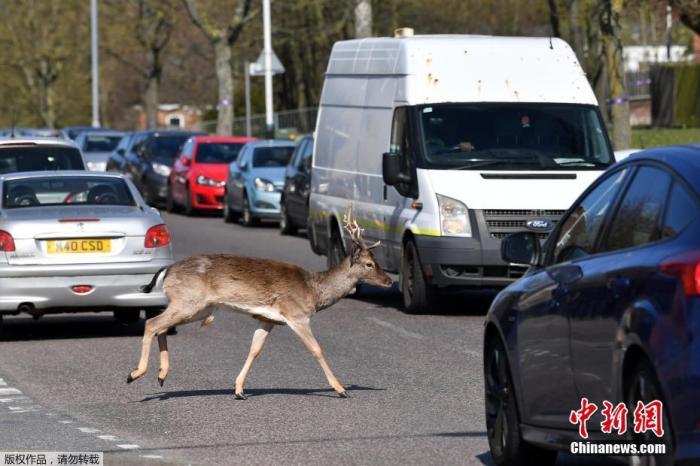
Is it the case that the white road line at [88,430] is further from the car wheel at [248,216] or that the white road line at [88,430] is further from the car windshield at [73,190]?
the car wheel at [248,216]

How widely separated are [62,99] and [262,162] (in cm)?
6866

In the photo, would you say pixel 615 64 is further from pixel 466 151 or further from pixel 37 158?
pixel 466 151

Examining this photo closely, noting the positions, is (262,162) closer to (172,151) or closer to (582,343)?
(172,151)

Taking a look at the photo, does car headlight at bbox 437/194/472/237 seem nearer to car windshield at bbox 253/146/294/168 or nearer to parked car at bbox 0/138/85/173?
parked car at bbox 0/138/85/173

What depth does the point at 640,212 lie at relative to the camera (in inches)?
265

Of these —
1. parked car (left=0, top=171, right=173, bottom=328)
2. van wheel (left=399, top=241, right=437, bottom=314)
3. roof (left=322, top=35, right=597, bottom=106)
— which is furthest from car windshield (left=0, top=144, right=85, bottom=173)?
van wheel (left=399, top=241, right=437, bottom=314)

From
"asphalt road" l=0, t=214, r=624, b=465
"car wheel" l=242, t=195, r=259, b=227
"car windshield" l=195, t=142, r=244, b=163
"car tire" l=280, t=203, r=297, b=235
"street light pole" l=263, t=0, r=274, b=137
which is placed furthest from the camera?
"street light pole" l=263, t=0, r=274, b=137

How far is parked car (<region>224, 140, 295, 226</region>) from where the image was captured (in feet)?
105

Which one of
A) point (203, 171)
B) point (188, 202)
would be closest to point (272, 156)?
point (203, 171)

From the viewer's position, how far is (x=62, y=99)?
9925cm

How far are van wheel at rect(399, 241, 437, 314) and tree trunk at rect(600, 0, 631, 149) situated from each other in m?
12.1

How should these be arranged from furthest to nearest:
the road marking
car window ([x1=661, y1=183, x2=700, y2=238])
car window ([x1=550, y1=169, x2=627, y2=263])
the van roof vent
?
the van roof vent, the road marking, car window ([x1=550, y1=169, x2=627, y2=263]), car window ([x1=661, y1=183, x2=700, y2=238])

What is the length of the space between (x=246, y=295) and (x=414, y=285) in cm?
541

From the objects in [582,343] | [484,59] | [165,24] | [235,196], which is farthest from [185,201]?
[165,24]
